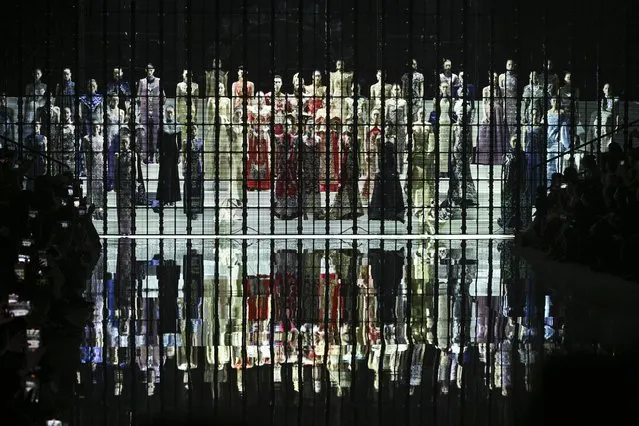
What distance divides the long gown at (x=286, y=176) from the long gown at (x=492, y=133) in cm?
324

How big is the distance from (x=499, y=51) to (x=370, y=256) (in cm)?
674

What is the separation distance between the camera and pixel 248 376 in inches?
347

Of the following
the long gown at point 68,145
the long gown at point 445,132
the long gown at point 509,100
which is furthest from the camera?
the long gown at point 509,100

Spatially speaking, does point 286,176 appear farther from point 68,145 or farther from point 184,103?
point 68,145

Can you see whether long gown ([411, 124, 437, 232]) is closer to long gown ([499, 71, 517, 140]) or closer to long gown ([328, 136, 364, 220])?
long gown ([328, 136, 364, 220])

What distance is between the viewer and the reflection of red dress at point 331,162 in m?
24.9

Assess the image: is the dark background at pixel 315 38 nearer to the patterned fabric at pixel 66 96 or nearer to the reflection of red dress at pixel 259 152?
the patterned fabric at pixel 66 96

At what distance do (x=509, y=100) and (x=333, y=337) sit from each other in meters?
14.9

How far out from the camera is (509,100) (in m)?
25.2

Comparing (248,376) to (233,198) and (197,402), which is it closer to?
(197,402)

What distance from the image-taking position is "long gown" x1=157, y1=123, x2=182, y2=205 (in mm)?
24625

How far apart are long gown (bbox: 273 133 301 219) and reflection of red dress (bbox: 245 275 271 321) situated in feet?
27.7

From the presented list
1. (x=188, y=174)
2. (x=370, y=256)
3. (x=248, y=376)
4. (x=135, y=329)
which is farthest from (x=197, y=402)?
(x=188, y=174)

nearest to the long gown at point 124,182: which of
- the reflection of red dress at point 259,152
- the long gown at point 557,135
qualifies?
the reflection of red dress at point 259,152
